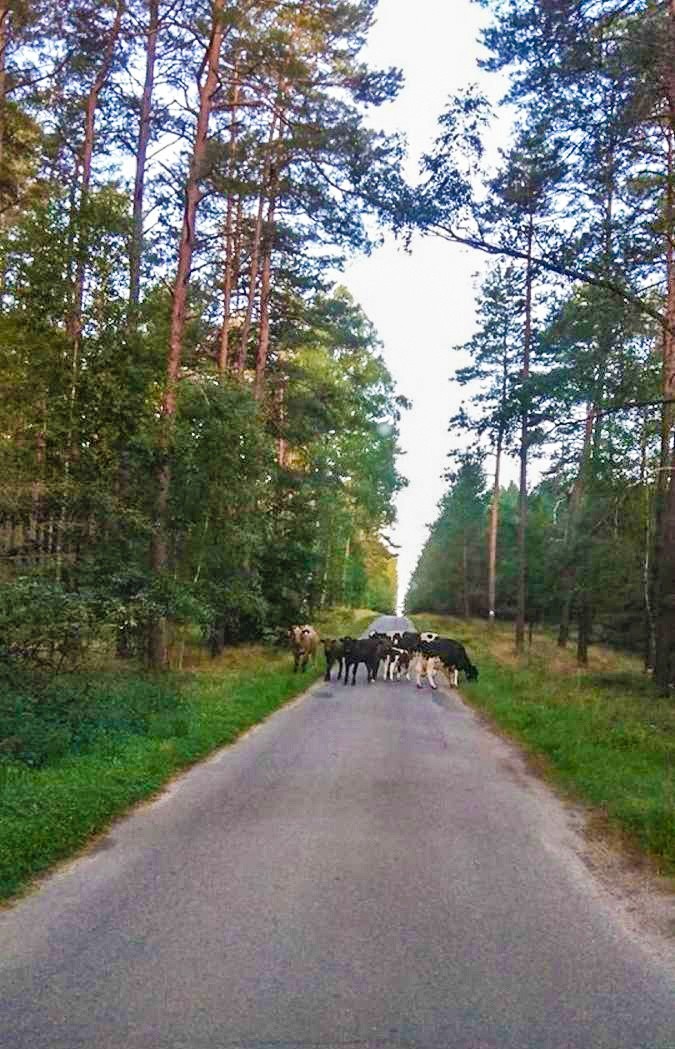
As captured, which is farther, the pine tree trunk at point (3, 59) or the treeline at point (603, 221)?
the pine tree trunk at point (3, 59)

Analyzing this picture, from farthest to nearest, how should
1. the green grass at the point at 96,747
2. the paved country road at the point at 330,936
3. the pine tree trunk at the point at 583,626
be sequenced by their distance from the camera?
the pine tree trunk at the point at 583,626
the green grass at the point at 96,747
the paved country road at the point at 330,936

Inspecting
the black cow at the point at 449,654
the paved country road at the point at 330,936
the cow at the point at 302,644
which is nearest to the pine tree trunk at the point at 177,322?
the cow at the point at 302,644

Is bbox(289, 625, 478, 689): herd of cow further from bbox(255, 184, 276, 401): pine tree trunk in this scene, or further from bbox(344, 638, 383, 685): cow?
bbox(255, 184, 276, 401): pine tree trunk

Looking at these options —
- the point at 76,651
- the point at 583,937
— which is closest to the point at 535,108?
the point at 76,651

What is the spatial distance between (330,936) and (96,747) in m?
6.05

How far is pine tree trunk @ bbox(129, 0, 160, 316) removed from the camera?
18.4 m

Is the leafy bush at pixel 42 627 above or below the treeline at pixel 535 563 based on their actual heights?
below

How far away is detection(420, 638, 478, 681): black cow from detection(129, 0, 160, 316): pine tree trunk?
11.0m

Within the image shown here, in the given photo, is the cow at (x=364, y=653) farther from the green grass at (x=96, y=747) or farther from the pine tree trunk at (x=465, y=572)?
the pine tree trunk at (x=465, y=572)

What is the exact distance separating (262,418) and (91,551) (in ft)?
20.3

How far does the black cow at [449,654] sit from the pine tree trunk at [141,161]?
1101 cm

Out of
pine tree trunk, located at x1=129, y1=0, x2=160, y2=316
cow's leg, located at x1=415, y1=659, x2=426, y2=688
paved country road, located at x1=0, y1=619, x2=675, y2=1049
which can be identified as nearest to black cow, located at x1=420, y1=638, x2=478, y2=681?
cow's leg, located at x1=415, y1=659, x2=426, y2=688

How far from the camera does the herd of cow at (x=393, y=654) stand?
78.9ft

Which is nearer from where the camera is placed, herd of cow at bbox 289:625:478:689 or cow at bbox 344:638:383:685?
herd of cow at bbox 289:625:478:689
